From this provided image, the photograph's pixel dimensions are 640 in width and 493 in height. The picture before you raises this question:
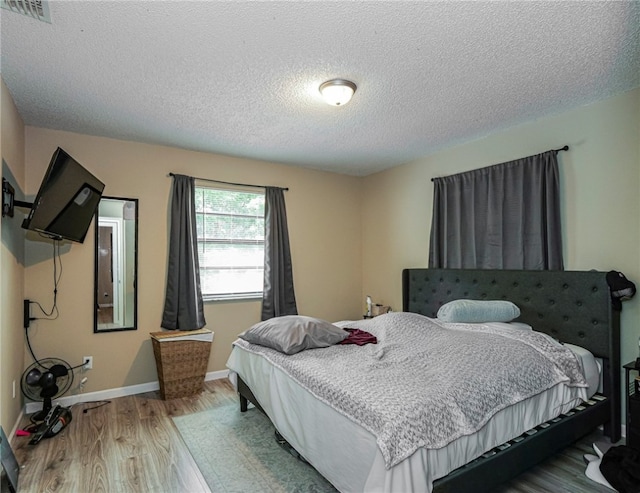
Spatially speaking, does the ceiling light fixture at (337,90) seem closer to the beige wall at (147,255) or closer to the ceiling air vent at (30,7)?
the ceiling air vent at (30,7)

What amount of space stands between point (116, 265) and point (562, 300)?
4.14 metres

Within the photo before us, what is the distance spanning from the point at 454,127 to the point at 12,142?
3693 millimetres

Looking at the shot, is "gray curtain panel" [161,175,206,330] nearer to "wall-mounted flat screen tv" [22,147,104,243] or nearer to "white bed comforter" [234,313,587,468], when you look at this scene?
"wall-mounted flat screen tv" [22,147,104,243]

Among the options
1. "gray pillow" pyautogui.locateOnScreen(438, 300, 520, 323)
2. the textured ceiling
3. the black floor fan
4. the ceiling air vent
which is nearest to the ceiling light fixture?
the textured ceiling

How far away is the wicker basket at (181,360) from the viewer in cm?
350

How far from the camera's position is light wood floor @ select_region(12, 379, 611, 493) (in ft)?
6.98

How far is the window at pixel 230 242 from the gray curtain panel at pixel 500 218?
84.1 inches

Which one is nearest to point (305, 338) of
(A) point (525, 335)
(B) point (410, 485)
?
(B) point (410, 485)

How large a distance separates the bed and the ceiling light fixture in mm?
1901

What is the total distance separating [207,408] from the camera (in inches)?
129

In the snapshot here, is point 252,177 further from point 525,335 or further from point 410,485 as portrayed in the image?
point 410,485

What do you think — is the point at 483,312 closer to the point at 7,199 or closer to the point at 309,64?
the point at 309,64

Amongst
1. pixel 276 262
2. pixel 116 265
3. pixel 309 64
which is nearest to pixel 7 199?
pixel 116 265

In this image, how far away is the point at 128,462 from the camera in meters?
2.39
